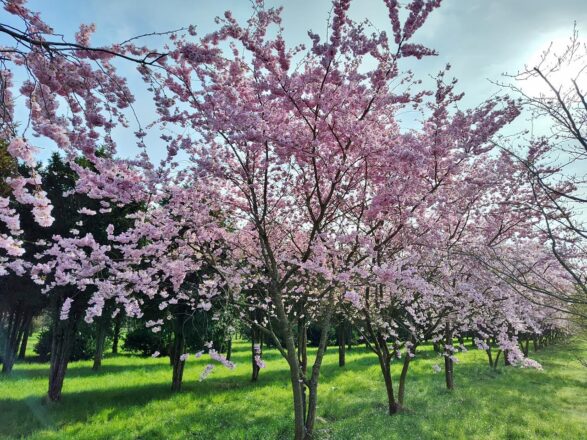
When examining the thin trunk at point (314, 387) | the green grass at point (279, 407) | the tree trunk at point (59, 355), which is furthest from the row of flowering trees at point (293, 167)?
the tree trunk at point (59, 355)

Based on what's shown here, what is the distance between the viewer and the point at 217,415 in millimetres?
14219

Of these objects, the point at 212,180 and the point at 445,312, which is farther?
the point at 445,312

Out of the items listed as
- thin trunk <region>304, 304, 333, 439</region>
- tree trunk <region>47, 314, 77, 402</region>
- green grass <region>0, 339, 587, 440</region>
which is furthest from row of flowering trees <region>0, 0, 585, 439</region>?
tree trunk <region>47, 314, 77, 402</region>

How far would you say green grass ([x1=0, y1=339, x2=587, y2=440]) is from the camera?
39.2ft

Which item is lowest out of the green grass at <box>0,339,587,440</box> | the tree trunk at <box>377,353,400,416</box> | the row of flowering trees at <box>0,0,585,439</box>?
the green grass at <box>0,339,587,440</box>

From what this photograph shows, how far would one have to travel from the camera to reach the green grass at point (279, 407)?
11.9 metres

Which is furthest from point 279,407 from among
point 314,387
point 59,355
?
point 59,355

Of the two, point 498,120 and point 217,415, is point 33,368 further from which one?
point 498,120

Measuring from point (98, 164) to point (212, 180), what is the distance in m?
4.69

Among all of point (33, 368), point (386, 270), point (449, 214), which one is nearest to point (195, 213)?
point (386, 270)

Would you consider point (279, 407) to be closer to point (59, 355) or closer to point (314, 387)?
point (314, 387)

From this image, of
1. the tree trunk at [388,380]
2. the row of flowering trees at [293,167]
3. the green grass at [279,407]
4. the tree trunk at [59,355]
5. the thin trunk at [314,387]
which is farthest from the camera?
the tree trunk at [59,355]

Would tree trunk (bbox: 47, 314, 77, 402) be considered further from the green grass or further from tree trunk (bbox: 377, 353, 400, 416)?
tree trunk (bbox: 377, 353, 400, 416)

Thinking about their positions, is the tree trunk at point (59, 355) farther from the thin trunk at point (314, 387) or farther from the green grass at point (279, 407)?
the thin trunk at point (314, 387)
